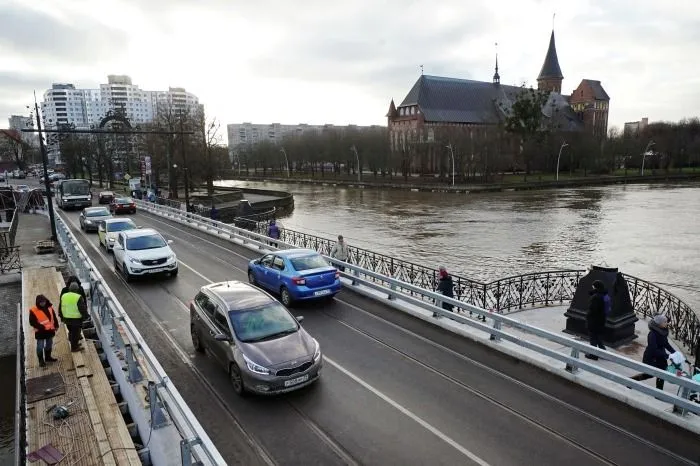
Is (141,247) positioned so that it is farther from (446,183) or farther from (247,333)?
(446,183)

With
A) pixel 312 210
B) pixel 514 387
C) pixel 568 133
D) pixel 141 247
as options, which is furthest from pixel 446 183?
pixel 514 387

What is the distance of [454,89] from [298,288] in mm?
113880

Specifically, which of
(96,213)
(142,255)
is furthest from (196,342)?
(96,213)

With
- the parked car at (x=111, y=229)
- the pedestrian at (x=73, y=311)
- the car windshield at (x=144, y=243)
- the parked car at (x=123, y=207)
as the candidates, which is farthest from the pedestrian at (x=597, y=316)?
the parked car at (x=123, y=207)

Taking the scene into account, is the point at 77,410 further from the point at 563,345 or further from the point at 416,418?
the point at 563,345

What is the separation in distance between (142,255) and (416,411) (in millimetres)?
12459

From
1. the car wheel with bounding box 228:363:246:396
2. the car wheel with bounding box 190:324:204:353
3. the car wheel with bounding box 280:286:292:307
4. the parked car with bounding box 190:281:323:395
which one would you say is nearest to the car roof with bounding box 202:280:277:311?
the parked car with bounding box 190:281:323:395

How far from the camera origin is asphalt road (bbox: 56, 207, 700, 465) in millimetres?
7262

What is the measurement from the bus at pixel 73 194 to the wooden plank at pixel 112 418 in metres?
36.7

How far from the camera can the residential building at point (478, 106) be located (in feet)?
365

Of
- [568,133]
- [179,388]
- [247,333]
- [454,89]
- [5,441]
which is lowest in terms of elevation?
[5,441]

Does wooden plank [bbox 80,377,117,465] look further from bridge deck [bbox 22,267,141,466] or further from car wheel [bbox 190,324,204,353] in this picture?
car wheel [bbox 190,324,204,353]

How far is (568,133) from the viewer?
107812 millimetres

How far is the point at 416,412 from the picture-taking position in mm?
8445
